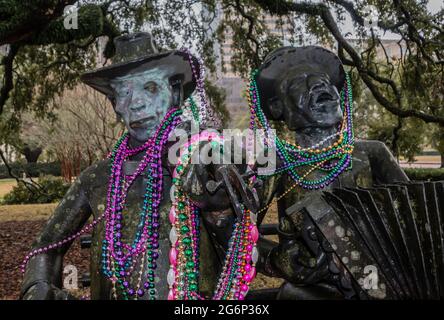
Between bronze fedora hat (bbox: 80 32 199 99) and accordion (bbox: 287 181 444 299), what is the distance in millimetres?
976

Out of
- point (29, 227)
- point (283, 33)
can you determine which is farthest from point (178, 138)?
point (29, 227)

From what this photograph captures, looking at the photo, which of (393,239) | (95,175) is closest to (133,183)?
(95,175)

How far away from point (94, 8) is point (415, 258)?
7.01m

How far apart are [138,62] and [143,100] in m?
0.18

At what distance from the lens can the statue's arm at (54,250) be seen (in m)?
1.98


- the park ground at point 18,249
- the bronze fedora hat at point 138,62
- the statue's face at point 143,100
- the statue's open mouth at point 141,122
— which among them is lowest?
the park ground at point 18,249

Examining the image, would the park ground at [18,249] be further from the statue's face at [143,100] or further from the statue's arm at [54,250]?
the statue's face at [143,100]

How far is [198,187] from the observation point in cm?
175

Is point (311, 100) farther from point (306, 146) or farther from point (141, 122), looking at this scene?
point (141, 122)

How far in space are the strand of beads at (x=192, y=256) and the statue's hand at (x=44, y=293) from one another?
47 centimetres

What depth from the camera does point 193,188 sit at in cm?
175

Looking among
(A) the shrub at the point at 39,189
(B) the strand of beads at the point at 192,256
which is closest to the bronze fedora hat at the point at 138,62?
(B) the strand of beads at the point at 192,256

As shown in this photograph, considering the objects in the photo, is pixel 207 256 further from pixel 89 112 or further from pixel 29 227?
pixel 89 112

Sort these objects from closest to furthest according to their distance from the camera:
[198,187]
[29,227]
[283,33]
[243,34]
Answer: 1. [198,187]
2. [283,33]
3. [243,34]
4. [29,227]
